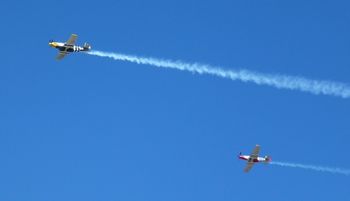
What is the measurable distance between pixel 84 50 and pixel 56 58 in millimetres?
5596

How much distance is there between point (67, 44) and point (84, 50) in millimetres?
3538

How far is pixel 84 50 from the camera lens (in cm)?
18200

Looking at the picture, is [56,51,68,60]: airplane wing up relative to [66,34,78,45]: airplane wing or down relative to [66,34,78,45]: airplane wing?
down

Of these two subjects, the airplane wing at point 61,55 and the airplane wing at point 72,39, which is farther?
the airplane wing at point 61,55

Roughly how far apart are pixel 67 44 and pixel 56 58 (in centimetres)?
321

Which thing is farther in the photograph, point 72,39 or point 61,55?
point 61,55

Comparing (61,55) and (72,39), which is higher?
(72,39)

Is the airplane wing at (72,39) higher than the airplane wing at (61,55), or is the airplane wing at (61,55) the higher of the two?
the airplane wing at (72,39)

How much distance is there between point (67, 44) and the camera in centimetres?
18012

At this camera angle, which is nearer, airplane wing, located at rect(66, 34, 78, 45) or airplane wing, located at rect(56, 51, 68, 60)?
airplane wing, located at rect(66, 34, 78, 45)

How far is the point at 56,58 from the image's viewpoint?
589 ft
